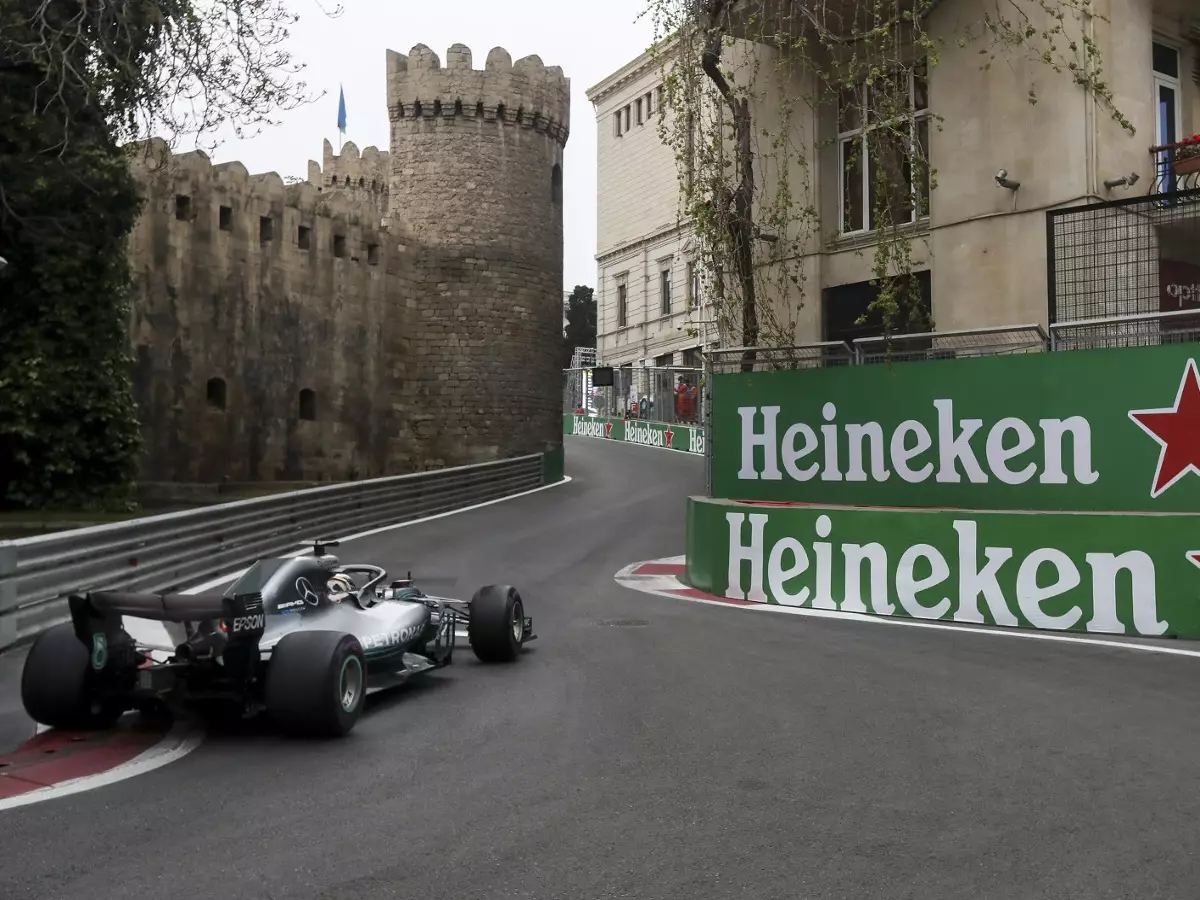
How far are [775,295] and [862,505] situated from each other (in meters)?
5.62


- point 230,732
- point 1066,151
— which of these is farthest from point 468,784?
point 1066,151

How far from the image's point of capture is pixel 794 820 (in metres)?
5.45

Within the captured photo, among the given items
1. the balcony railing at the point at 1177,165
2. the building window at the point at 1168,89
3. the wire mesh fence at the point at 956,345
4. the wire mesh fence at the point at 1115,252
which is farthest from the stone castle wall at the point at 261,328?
the balcony railing at the point at 1177,165

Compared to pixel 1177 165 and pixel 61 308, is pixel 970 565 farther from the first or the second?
pixel 61 308

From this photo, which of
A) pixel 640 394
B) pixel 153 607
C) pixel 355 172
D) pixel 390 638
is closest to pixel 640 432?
pixel 640 394

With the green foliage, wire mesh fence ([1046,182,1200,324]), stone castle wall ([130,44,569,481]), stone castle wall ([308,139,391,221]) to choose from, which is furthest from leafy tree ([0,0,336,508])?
stone castle wall ([308,139,391,221])

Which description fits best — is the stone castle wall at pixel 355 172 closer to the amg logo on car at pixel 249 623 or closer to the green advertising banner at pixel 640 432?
the green advertising banner at pixel 640 432

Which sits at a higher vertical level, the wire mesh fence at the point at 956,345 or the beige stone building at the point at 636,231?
the beige stone building at the point at 636,231

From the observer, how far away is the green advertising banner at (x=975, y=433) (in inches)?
496

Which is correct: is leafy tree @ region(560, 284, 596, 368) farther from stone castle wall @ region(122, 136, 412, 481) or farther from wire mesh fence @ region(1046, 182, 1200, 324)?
wire mesh fence @ region(1046, 182, 1200, 324)

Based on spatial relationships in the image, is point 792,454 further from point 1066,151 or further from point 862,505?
point 1066,151

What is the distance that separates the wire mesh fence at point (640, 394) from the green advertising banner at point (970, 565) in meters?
31.5

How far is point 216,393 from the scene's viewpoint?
32.9 m

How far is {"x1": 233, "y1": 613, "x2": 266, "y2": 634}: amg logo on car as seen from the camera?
7.01m
